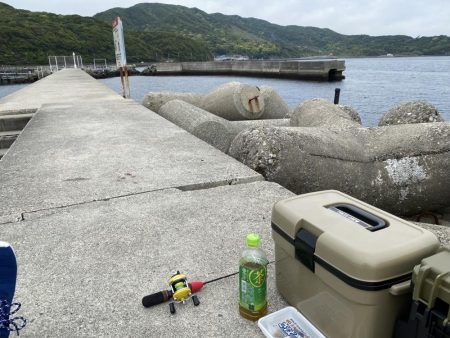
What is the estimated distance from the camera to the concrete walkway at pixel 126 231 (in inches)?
65.2

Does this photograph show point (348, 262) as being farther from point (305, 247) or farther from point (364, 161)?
point (364, 161)

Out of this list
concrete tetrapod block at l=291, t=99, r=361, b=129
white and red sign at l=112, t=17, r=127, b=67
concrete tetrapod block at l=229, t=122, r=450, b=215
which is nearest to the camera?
concrete tetrapod block at l=229, t=122, r=450, b=215

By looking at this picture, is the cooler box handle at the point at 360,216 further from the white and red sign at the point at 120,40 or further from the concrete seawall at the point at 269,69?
the concrete seawall at the point at 269,69

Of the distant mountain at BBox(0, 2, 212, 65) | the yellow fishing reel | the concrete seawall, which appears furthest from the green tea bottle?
the distant mountain at BBox(0, 2, 212, 65)

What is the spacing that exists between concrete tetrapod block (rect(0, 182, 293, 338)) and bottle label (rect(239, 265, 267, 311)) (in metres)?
0.10

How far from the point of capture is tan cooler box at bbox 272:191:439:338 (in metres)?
1.21

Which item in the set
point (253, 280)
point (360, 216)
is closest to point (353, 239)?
point (360, 216)

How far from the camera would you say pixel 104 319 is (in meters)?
1.64

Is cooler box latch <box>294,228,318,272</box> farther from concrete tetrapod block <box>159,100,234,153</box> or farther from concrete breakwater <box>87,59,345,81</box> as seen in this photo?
concrete breakwater <box>87,59,345,81</box>

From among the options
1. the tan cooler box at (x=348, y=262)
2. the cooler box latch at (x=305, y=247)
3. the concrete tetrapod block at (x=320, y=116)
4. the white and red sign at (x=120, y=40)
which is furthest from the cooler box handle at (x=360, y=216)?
the white and red sign at (x=120, y=40)

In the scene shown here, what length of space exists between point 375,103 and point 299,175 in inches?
921

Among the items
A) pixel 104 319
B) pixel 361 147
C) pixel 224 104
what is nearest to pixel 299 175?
pixel 361 147

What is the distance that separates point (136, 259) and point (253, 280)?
888mm

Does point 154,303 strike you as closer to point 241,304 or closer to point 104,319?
point 104,319
